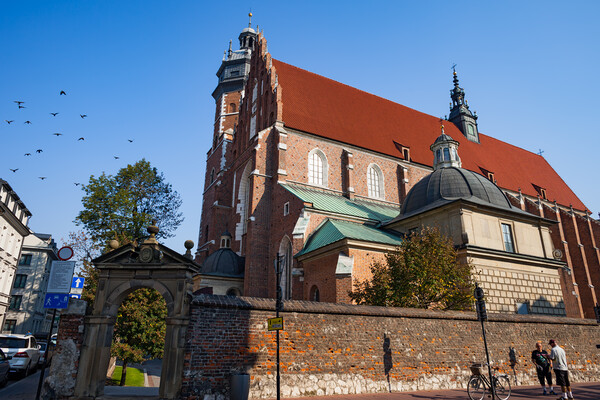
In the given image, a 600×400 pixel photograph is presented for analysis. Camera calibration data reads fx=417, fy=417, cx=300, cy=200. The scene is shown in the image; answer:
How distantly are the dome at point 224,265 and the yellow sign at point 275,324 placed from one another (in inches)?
609

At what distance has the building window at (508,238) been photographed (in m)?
19.8

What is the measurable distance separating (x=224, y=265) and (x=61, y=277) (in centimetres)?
→ 1446

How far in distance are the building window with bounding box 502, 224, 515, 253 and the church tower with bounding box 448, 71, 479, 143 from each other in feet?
72.4

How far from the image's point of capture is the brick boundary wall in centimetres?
890

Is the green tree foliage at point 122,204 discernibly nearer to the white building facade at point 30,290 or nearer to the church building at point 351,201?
Answer: the church building at point 351,201

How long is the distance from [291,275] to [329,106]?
13.9m

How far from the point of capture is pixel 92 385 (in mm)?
8734

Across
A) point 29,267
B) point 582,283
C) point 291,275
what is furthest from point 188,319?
point 29,267

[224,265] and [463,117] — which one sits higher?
[463,117]

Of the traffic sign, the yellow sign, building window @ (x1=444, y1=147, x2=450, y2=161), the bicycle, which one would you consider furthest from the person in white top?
building window @ (x1=444, y1=147, x2=450, y2=161)

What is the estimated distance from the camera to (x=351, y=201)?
2572 centimetres

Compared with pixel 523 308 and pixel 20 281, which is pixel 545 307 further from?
pixel 20 281

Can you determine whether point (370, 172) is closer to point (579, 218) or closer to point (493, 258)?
point (493, 258)

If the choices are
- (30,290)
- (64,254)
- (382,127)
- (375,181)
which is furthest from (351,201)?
(30,290)
